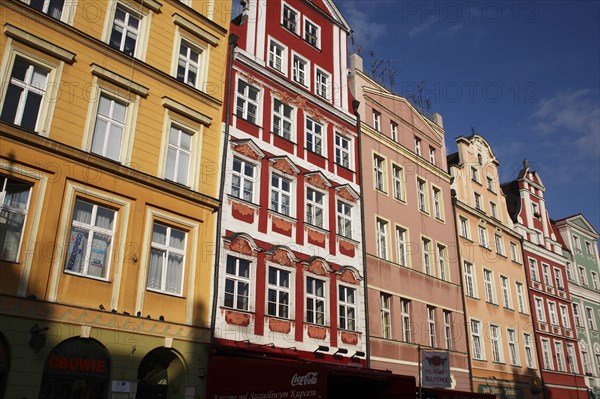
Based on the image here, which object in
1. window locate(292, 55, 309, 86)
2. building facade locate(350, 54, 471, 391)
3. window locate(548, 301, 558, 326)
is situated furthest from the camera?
window locate(548, 301, 558, 326)

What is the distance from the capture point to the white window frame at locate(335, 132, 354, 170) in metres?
23.4

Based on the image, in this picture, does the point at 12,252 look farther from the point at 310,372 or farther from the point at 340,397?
the point at 340,397

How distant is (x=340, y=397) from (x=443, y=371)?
463cm

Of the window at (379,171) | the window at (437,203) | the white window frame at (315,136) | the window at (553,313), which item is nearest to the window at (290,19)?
the white window frame at (315,136)

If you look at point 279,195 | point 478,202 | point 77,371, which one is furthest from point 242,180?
point 478,202

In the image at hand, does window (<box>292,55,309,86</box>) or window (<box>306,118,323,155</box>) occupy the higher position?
window (<box>292,55,309,86</box>)

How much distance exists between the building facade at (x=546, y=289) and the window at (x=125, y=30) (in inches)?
1037

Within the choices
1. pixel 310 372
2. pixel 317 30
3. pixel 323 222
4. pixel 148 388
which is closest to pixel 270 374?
pixel 310 372

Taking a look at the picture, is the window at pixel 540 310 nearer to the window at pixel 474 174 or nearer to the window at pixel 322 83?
the window at pixel 474 174

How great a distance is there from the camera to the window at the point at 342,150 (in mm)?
23359

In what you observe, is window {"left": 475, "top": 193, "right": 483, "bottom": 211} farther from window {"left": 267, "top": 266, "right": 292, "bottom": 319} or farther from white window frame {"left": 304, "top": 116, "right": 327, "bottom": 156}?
window {"left": 267, "top": 266, "right": 292, "bottom": 319}

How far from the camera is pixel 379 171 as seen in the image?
25.6 m

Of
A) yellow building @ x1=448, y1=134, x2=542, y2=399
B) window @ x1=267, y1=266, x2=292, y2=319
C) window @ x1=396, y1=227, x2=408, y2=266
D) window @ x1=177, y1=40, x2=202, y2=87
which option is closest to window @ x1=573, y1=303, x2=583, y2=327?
yellow building @ x1=448, y1=134, x2=542, y2=399

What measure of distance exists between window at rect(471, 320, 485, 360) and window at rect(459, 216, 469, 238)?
456 cm
